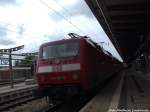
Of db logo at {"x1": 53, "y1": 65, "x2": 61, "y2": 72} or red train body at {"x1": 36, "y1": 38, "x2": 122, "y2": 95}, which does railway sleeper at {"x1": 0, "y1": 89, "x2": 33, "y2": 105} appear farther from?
db logo at {"x1": 53, "y1": 65, "x2": 61, "y2": 72}

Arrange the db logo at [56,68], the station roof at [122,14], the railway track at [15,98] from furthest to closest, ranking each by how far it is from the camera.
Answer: the station roof at [122,14]
the railway track at [15,98]
the db logo at [56,68]

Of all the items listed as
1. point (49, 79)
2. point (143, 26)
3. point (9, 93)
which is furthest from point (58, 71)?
point (143, 26)

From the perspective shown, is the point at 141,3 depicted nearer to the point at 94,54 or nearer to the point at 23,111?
the point at 94,54

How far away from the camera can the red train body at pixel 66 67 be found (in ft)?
43.2

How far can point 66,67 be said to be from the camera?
530 inches

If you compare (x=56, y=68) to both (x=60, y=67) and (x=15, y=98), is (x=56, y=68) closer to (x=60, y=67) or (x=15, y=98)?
(x=60, y=67)

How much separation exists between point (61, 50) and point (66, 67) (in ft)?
2.88

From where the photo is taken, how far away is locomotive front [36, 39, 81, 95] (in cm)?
1322

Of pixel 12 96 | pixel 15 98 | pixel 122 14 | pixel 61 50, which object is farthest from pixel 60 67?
pixel 122 14

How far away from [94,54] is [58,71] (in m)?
2.51

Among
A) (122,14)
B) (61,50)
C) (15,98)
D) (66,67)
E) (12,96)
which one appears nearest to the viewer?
(66,67)

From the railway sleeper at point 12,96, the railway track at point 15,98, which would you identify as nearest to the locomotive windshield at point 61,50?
the railway track at point 15,98

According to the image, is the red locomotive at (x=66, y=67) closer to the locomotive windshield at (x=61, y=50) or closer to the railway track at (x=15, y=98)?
the locomotive windshield at (x=61, y=50)

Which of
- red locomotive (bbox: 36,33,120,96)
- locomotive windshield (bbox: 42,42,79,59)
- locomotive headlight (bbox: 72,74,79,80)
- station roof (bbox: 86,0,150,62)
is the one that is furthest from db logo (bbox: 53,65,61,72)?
station roof (bbox: 86,0,150,62)
